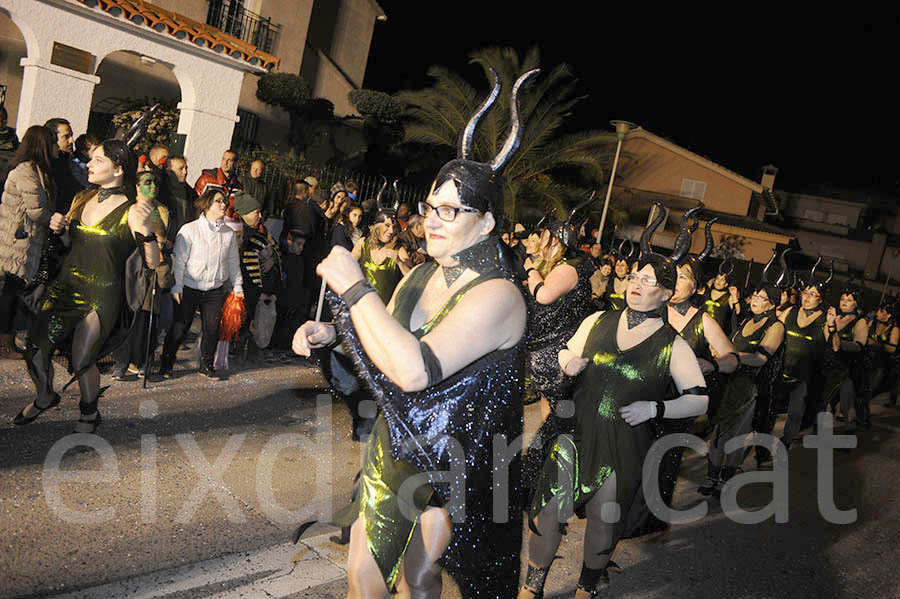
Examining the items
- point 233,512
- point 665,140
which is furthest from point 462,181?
Answer: point 665,140

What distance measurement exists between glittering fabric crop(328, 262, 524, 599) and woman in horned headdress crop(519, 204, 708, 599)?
1.19 metres

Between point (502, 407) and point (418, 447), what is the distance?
0.32 meters

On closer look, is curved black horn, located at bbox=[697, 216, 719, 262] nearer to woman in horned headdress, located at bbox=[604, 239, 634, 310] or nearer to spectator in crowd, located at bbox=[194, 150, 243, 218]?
woman in horned headdress, located at bbox=[604, 239, 634, 310]

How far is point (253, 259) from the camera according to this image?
7.55 m

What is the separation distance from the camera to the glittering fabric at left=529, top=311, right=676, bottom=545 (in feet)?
12.1

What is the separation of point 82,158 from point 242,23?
12.4 m

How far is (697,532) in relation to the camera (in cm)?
584

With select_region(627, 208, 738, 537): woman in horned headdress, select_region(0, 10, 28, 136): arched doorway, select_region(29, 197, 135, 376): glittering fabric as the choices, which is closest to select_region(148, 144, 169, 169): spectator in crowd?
select_region(29, 197, 135, 376): glittering fabric

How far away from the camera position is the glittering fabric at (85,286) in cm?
457

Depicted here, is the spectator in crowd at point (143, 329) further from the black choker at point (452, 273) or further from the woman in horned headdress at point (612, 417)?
the black choker at point (452, 273)

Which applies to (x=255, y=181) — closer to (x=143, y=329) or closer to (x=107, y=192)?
(x=143, y=329)

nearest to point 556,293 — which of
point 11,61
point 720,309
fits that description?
point 720,309

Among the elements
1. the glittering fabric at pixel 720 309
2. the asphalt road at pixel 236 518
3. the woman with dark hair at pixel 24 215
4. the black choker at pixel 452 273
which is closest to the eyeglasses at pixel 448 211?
the black choker at pixel 452 273

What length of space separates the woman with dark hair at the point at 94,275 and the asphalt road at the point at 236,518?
0.54m
